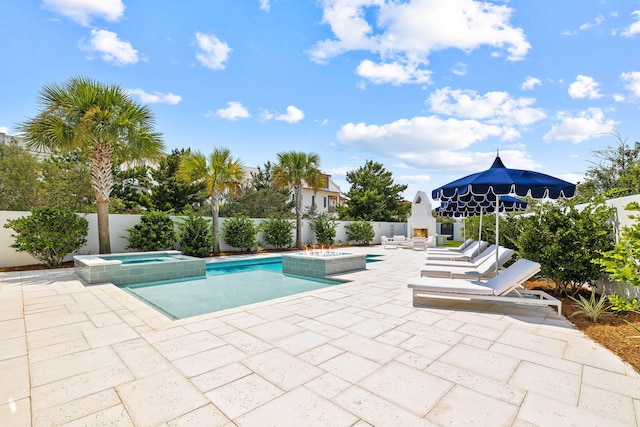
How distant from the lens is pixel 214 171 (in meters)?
14.6

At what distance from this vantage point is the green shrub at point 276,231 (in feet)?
57.1

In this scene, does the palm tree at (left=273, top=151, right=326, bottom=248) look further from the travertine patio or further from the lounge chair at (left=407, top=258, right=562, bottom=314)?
the travertine patio

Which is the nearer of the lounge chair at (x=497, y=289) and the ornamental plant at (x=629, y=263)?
the ornamental plant at (x=629, y=263)

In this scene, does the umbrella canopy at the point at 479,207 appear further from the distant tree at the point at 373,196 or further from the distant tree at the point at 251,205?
the distant tree at the point at 373,196

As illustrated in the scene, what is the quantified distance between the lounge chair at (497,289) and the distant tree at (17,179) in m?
18.7

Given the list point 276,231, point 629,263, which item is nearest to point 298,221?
point 276,231

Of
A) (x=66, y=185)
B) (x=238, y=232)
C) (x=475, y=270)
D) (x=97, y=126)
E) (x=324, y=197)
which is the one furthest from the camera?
(x=324, y=197)

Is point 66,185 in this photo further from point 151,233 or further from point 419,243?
point 419,243

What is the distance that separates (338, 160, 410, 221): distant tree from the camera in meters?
29.9

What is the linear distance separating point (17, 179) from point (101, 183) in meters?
7.62

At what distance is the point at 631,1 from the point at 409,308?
8.68 meters

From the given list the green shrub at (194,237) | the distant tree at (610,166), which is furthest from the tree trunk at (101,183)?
the distant tree at (610,166)

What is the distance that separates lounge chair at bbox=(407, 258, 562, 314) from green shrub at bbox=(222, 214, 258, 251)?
1145 cm

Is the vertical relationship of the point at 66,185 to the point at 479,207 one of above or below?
above
